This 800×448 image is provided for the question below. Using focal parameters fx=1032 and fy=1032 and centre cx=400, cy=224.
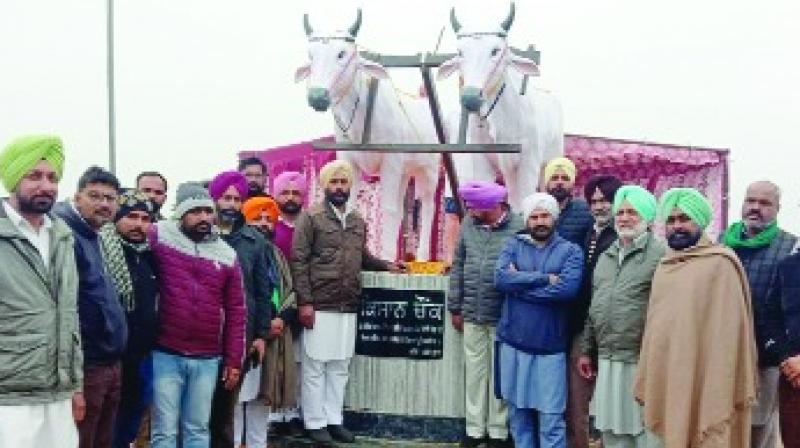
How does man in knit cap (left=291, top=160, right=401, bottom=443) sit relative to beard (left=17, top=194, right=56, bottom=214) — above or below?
below

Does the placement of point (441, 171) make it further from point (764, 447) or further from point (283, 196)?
point (764, 447)

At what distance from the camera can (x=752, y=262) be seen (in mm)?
5137

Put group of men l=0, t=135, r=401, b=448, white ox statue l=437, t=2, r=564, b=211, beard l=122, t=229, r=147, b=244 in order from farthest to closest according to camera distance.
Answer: white ox statue l=437, t=2, r=564, b=211 → beard l=122, t=229, r=147, b=244 → group of men l=0, t=135, r=401, b=448

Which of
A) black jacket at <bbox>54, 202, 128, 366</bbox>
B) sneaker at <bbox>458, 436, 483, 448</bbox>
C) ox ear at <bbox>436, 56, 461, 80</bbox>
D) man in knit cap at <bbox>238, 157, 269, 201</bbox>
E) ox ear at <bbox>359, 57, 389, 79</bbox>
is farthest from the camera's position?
ox ear at <bbox>359, 57, 389, 79</bbox>

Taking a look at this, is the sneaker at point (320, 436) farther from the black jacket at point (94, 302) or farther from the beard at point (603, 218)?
the beard at point (603, 218)

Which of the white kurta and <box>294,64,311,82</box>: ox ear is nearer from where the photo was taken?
the white kurta

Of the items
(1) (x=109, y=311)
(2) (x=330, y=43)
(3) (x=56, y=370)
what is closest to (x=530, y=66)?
(2) (x=330, y=43)

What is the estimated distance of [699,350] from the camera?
187 inches

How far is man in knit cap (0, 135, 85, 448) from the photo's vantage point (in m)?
3.95

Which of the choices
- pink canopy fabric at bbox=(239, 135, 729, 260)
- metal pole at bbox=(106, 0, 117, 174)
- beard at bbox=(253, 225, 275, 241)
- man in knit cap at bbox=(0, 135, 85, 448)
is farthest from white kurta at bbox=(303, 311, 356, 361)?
metal pole at bbox=(106, 0, 117, 174)

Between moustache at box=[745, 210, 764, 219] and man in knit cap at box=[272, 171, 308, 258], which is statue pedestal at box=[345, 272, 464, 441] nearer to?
man in knit cap at box=[272, 171, 308, 258]

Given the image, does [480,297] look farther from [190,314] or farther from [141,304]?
[141,304]

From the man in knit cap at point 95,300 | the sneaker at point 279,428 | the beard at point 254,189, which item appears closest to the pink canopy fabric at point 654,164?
the beard at point 254,189

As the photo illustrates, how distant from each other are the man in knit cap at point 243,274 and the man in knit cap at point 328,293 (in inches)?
17.5
